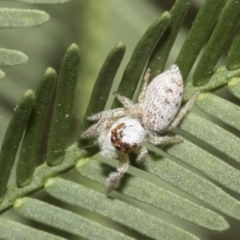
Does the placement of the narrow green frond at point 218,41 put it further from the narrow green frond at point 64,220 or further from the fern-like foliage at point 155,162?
the narrow green frond at point 64,220

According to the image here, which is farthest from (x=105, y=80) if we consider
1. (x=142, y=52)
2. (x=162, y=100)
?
(x=162, y=100)

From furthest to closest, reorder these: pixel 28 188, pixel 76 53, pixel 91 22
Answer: pixel 91 22
pixel 28 188
pixel 76 53

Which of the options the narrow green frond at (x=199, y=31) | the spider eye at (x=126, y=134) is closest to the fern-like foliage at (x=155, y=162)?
the narrow green frond at (x=199, y=31)

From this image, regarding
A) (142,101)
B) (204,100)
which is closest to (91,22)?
(142,101)

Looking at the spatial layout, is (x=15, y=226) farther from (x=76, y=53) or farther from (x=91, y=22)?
(x=91, y=22)

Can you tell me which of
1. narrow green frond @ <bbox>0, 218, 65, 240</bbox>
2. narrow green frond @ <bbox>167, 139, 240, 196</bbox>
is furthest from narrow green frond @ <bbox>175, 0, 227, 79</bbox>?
narrow green frond @ <bbox>0, 218, 65, 240</bbox>

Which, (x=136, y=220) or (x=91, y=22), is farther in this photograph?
(x=91, y=22)

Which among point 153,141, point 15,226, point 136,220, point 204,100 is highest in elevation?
point 204,100

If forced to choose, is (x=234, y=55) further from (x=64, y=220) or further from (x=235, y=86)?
(x=64, y=220)
